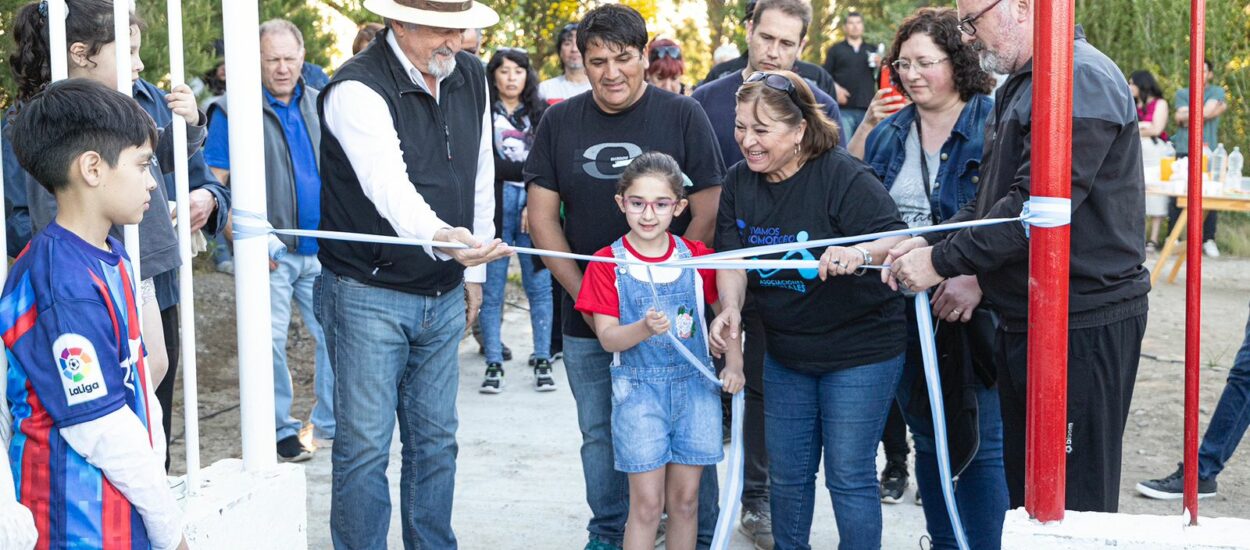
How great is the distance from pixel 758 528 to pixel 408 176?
192cm

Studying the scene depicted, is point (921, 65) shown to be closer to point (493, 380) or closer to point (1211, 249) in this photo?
point (493, 380)

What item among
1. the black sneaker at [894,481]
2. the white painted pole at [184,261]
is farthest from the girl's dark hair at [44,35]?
the black sneaker at [894,481]

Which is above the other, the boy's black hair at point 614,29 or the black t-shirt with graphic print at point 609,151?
the boy's black hair at point 614,29

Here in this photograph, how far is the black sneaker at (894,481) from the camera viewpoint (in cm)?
491

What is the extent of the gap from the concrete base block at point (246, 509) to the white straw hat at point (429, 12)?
1.30 meters

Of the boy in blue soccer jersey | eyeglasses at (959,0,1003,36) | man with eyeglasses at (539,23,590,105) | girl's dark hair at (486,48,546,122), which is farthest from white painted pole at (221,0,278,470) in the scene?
man with eyeglasses at (539,23,590,105)

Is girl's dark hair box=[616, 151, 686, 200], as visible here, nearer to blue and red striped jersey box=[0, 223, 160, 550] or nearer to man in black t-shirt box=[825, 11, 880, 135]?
blue and red striped jersey box=[0, 223, 160, 550]

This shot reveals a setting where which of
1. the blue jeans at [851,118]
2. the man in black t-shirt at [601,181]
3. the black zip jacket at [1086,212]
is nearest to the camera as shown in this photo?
the black zip jacket at [1086,212]

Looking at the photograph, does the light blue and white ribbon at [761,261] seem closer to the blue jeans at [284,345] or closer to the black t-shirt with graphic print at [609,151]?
the black t-shirt with graphic print at [609,151]

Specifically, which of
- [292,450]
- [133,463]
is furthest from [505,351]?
[133,463]

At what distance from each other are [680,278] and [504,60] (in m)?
3.56

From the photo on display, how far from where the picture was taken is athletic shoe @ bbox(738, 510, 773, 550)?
14.5 feet

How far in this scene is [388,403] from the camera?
3.64 m

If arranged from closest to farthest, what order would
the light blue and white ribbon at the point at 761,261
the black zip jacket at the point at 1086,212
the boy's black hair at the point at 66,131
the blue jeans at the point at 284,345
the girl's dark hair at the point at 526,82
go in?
the boy's black hair at the point at 66,131 < the light blue and white ribbon at the point at 761,261 < the black zip jacket at the point at 1086,212 < the blue jeans at the point at 284,345 < the girl's dark hair at the point at 526,82
